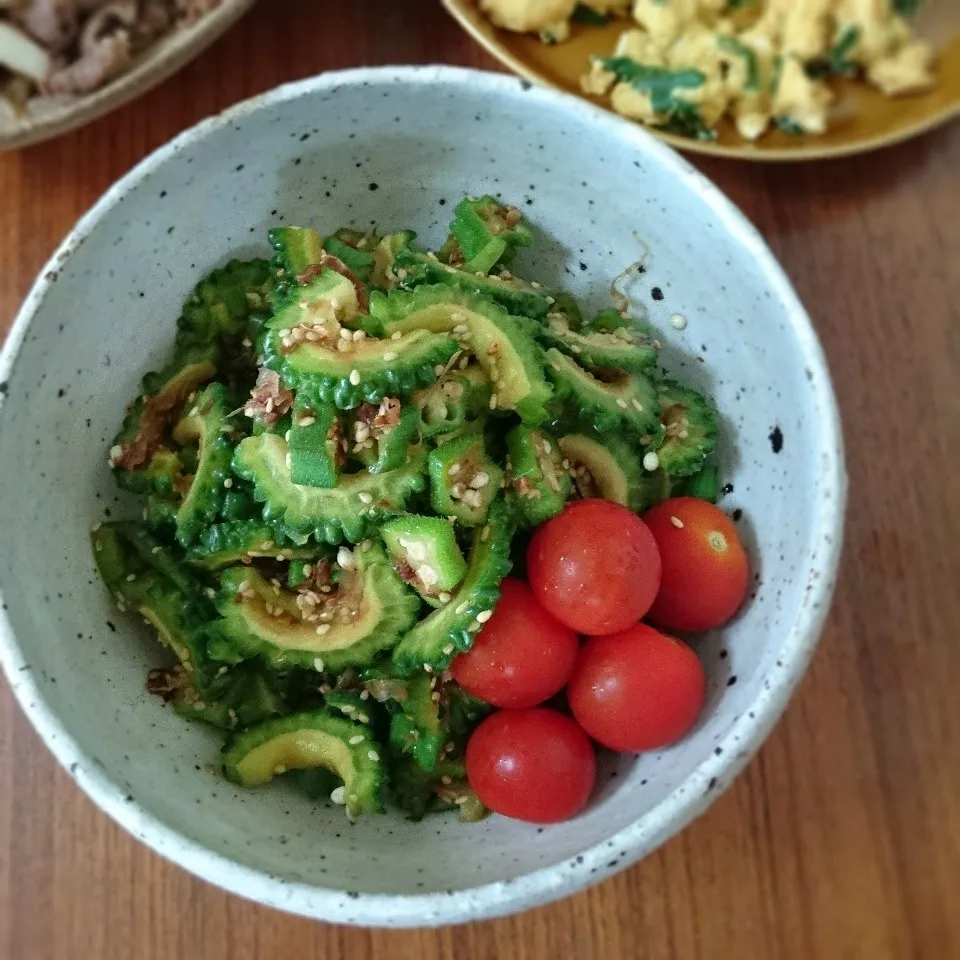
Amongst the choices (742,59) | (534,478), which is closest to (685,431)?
(534,478)

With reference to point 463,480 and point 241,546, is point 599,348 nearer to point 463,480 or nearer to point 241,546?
point 463,480

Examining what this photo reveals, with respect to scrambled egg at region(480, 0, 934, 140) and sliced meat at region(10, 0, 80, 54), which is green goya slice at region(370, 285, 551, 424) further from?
sliced meat at region(10, 0, 80, 54)

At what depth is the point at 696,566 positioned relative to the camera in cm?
81

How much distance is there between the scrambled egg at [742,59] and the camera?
1.19 meters

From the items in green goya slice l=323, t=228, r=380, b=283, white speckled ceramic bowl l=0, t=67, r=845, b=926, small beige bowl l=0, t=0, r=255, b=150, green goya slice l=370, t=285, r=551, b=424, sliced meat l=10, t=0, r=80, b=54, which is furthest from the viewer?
sliced meat l=10, t=0, r=80, b=54

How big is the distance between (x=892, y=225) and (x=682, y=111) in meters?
0.29

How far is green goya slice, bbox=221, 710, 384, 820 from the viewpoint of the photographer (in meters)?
0.80

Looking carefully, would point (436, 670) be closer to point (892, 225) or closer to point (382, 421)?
point (382, 421)

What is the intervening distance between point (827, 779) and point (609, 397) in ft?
1.52

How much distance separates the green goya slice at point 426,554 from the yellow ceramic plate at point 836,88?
0.61 metres

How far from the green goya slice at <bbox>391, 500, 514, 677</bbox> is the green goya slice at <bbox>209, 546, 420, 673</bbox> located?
0.02 m

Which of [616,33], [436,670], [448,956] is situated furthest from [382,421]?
[616,33]

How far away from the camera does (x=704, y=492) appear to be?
892 mm

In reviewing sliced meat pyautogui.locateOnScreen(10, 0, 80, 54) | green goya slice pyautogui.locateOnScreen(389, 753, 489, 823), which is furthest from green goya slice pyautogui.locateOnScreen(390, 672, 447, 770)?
sliced meat pyautogui.locateOnScreen(10, 0, 80, 54)
